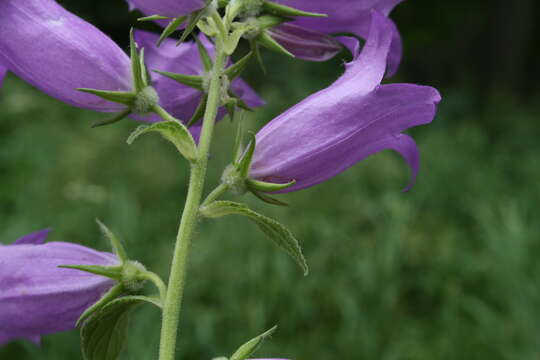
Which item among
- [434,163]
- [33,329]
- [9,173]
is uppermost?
[33,329]

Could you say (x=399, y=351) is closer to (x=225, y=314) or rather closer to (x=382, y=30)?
(x=225, y=314)

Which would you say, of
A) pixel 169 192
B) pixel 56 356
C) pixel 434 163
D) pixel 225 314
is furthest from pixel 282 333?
pixel 434 163

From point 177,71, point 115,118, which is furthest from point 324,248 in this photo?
point 115,118

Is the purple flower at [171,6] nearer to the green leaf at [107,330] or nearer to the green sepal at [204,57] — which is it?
the green sepal at [204,57]

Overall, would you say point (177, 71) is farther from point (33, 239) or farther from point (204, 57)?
point (33, 239)

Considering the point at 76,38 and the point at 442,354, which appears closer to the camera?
the point at 76,38

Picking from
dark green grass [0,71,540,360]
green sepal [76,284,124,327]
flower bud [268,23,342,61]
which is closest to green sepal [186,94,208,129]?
flower bud [268,23,342,61]

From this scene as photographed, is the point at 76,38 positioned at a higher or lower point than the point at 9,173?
higher
